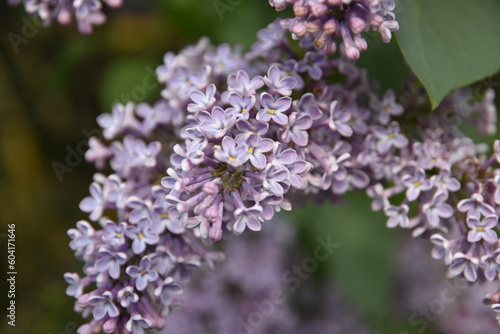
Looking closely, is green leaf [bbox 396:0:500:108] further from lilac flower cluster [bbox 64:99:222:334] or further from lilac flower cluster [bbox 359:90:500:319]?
lilac flower cluster [bbox 64:99:222:334]

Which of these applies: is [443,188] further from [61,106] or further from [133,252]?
[61,106]

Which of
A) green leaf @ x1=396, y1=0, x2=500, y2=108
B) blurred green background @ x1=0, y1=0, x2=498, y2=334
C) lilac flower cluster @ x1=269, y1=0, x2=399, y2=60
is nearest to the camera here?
lilac flower cluster @ x1=269, y1=0, x2=399, y2=60

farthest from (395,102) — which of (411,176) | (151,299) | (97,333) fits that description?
(97,333)

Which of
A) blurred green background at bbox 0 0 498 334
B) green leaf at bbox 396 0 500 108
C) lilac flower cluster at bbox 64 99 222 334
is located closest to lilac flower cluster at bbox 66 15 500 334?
lilac flower cluster at bbox 64 99 222 334

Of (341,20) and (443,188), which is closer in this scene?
(341,20)

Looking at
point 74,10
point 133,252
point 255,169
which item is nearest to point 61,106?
point 74,10

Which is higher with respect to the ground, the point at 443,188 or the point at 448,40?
the point at 448,40
